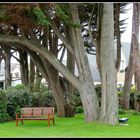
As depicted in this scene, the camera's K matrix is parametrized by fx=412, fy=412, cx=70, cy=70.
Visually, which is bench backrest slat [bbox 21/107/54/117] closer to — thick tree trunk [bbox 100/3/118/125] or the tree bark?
thick tree trunk [bbox 100/3/118/125]

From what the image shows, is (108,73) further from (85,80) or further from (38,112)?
(38,112)

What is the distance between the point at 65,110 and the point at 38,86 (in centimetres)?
709

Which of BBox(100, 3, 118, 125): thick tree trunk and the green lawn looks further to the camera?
BBox(100, 3, 118, 125): thick tree trunk

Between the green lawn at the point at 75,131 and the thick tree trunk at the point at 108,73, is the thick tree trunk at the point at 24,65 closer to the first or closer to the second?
the thick tree trunk at the point at 108,73

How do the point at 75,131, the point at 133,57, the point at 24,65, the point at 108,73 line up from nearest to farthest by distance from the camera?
the point at 75,131, the point at 108,73, the point at 133,57, the point at 24,65

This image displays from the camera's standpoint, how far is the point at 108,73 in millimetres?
18078

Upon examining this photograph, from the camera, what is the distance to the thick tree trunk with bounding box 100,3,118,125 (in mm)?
17969

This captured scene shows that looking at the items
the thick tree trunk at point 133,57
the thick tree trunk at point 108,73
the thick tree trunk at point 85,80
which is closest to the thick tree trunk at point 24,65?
the thick tree trunk at point 133,57

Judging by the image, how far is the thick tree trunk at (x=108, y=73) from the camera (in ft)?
59.0

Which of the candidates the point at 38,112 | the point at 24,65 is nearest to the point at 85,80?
the point at 38,112

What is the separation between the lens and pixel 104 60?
1817cm

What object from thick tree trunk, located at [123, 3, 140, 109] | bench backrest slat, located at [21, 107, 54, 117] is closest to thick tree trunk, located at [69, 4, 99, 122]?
bench backrest slat, located at [21, 107, 54, 117]

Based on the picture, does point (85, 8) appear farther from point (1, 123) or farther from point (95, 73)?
point (95, 73)

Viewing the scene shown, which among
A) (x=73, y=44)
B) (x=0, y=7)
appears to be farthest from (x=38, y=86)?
(x=0, y=7)
